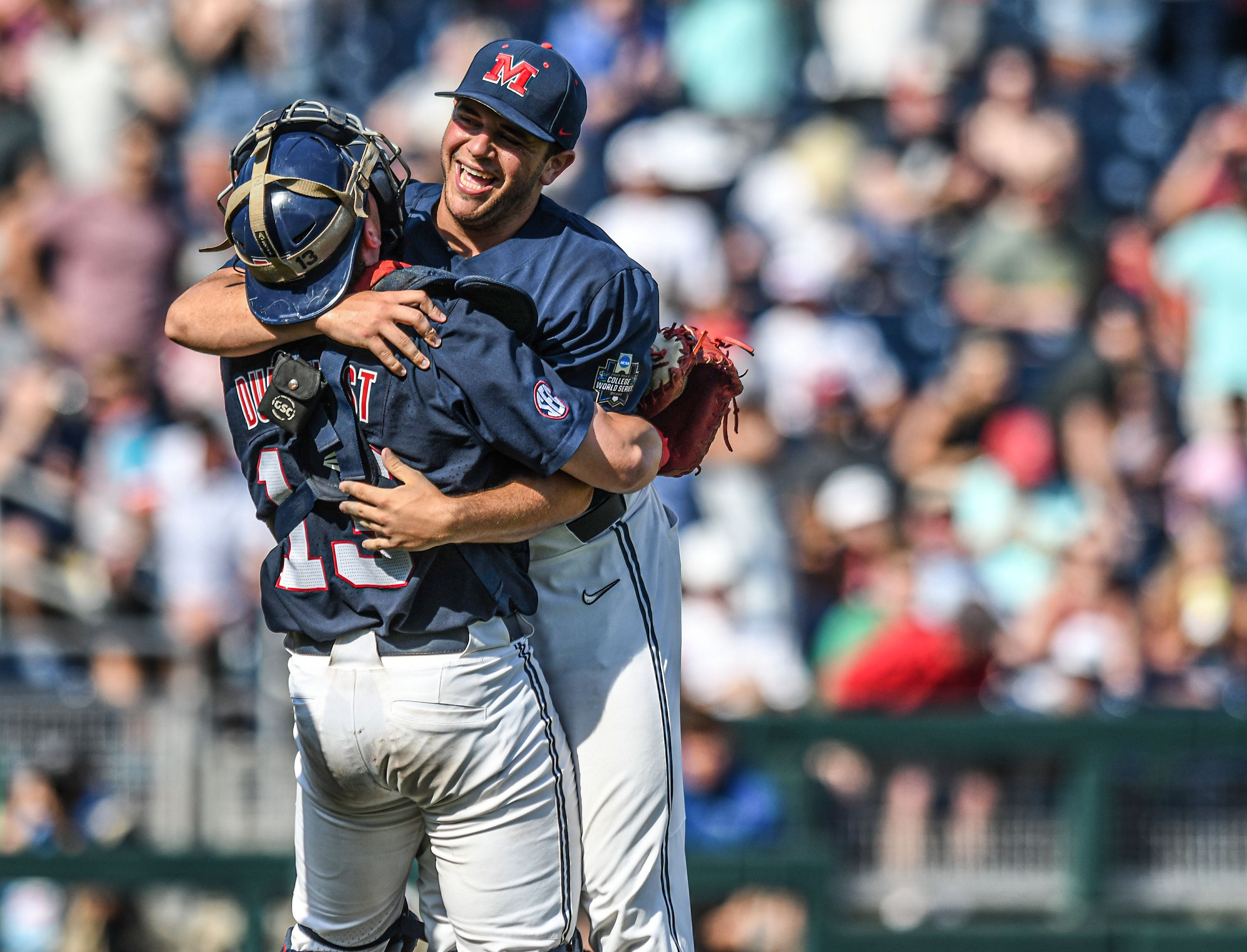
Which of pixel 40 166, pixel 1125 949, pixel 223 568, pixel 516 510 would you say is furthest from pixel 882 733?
pixel 40 166

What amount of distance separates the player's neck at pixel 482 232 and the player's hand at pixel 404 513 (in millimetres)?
537

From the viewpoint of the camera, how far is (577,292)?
Result: 3482 mm

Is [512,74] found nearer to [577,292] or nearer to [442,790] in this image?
[577,292]

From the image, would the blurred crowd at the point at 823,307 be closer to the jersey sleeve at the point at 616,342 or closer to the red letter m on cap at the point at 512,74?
the jersey sleeve at the point at 616,342

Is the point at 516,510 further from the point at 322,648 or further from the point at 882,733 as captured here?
the point at 882,733

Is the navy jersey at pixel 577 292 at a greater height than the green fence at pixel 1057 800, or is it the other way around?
the navy jersey at pixel 577 292

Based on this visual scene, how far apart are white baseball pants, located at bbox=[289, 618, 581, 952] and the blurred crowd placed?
3.67 m

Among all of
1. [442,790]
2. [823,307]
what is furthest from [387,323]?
[823,307]

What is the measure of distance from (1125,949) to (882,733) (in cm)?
126

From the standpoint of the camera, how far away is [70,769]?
644 cm

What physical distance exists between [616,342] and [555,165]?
0.41 meters

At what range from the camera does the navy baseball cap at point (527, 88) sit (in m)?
3.44

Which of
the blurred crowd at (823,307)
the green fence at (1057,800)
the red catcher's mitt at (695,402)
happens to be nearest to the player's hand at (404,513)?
the red catcher's mitt at (695,402)

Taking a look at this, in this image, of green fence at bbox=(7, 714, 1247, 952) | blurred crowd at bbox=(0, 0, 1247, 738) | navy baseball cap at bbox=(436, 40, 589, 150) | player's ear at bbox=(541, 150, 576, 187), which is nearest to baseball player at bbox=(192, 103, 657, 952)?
navy baseball cap at bbox=(436, 40, 589, 150)
